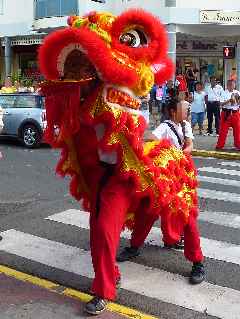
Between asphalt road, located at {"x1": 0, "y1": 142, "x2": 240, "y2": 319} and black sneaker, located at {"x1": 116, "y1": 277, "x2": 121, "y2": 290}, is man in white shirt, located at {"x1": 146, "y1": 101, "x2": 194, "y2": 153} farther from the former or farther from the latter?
black sneaker, located at {"x1": 116, "y1": 277, "x2": 121, "y2": 290}

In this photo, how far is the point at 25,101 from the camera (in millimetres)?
14898

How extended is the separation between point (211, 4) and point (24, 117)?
12636mm

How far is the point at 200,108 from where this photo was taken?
1664cm

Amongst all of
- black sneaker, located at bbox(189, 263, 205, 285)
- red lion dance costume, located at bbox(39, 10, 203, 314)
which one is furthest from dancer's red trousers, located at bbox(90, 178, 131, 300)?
black sneaker, located at bbox(189, 263, 205, 285)

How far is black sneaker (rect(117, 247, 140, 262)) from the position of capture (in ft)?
18.2

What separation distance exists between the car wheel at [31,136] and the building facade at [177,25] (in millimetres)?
10144

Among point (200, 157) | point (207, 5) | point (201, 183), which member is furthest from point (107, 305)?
point (207, 5)

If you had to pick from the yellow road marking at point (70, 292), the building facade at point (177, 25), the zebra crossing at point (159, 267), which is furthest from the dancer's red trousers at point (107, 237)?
the building facade at point (177, 25)

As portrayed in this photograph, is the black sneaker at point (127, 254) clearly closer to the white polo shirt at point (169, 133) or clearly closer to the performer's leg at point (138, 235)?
the performer's leg at point (138, 235)

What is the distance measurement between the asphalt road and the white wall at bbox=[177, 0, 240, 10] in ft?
48.4

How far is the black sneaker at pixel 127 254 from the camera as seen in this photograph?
5.54 metres

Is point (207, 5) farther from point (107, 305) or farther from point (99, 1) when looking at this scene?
point (107, 305)

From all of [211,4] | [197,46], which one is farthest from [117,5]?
[197,46]

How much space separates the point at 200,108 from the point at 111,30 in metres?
12.6
